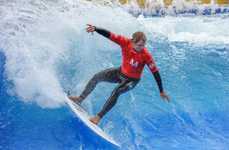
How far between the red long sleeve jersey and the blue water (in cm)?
73

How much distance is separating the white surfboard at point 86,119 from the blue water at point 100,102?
0.09 m

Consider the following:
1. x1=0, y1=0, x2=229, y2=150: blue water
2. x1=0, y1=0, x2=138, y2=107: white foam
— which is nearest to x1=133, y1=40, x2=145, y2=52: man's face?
x1=0, y1=0, x2=229, y2=150: blue water

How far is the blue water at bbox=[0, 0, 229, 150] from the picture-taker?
5.76m

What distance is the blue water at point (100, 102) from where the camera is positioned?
5758 millimetres

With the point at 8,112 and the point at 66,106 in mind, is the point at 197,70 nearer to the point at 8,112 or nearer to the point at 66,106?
the point at 66,106

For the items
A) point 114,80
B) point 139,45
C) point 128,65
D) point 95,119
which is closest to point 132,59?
point 128,65

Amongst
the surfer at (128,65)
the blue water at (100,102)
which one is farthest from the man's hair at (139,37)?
the blue water at (100,102)

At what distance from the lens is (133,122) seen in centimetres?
631

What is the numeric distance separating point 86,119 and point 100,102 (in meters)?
1.04

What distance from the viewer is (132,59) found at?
584cm

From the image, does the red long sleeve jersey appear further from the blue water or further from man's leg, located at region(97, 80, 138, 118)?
the blue water

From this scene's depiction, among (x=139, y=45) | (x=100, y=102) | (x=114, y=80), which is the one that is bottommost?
(x=100, y=102)

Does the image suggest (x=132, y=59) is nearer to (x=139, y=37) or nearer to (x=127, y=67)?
(x=127, y=67)

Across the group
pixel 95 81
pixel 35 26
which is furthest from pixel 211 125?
pixel 35 26
